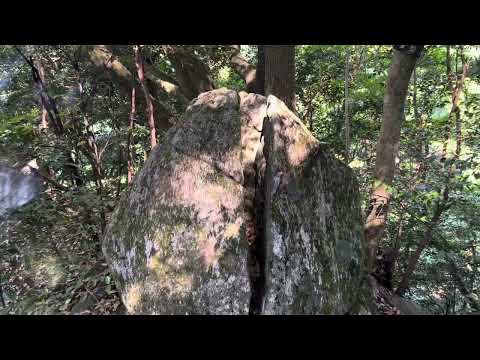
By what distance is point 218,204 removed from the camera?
10.6 feet

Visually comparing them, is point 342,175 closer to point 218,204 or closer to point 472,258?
point 218,204

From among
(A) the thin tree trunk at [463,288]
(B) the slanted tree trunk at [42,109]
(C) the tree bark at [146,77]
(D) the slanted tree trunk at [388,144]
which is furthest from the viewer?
(C) the tree bark at [146,77]

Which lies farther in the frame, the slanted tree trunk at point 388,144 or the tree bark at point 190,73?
the tree bark at point 190,73

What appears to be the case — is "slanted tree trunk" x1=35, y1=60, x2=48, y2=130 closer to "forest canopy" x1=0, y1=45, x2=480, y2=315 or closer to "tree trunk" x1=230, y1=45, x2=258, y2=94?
"forest canopy" x1=0, y1=45, x2=480, y2=315

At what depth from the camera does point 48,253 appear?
4426 mm

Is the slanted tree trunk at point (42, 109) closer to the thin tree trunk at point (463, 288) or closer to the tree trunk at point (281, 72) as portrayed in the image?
the tree trunk at point (281, 72)

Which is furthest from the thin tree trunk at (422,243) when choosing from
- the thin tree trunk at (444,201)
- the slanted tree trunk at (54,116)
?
the slanted tree trunk at (54,116)

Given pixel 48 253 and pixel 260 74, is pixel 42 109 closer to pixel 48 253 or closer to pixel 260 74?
pixel 48 253

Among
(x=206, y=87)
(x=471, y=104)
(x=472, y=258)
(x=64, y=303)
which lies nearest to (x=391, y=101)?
(x=471, y=104)

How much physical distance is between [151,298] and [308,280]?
4.32 ft

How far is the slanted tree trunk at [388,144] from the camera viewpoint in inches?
162

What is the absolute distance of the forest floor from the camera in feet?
13.1

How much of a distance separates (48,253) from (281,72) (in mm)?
3655

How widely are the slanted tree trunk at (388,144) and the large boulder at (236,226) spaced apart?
91 centimetres
